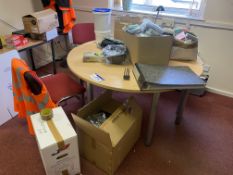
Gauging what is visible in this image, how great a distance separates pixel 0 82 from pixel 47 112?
86 centimetres

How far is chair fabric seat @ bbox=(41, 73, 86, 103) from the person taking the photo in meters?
1.65

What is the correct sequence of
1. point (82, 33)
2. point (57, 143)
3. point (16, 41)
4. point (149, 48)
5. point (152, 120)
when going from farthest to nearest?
point (82, 33)
point (16, 41)
point (152, 120)
point (149, 48)
point (57, 143)

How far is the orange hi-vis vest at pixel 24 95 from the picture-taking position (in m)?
1.35

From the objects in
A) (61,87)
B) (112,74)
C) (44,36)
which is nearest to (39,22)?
(44,36)

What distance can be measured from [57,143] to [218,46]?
7.15 ft

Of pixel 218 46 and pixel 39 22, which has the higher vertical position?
pixel 39 22

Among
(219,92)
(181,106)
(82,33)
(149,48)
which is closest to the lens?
(149,48)

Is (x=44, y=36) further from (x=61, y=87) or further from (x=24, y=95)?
(x=24, y=95)

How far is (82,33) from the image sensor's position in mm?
2652

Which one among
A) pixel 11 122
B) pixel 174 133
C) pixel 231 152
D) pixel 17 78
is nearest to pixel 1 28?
pixel 11 122

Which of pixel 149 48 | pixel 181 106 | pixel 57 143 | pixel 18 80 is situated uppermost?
pixel 149 48

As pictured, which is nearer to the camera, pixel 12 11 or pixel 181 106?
pixel 181 106

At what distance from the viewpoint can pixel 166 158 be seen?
1632 millimetres

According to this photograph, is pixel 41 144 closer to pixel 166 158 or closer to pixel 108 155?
pixel 108 155
